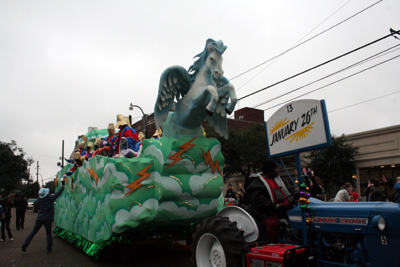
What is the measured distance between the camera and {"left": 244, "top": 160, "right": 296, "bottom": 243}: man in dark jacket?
4242 millimetres

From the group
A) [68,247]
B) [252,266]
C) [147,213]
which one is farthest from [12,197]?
[252,266]

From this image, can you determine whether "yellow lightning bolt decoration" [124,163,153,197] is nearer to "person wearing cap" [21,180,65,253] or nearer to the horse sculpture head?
the horse sculpture head

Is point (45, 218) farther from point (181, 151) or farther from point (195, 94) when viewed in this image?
point (195, 94)

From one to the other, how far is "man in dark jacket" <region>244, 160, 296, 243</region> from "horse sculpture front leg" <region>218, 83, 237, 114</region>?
4.08ft

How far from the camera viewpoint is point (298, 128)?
392cm

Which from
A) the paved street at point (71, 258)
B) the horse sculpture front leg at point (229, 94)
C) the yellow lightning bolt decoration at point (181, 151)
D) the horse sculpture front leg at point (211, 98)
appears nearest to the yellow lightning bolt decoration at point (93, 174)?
the paved street at point (71, 258)

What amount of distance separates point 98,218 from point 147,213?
4.29ft

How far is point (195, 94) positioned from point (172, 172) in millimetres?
1480

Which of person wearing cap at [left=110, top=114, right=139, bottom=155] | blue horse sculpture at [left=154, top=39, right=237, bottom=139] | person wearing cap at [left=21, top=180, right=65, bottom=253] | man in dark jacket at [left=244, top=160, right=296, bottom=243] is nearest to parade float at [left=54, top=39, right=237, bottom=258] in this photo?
blue horse sculpture at [left=154, top=39, right=237, bottom=139]

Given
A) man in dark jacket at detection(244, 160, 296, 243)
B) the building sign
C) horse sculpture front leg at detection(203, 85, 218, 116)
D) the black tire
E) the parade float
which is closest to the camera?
the building sign

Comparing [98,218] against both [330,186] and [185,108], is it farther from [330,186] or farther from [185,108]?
[330,186]

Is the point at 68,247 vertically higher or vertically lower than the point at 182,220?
lower

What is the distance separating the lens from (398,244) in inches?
121

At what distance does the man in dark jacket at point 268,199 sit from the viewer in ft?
13.9
